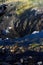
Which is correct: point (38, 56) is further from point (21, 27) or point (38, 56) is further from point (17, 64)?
point (21, 27)

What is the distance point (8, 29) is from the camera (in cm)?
1096

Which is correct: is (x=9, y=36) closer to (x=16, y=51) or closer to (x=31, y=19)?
(x=31, y=19)

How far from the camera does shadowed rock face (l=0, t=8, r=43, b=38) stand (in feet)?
34.4

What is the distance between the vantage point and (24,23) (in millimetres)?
10984

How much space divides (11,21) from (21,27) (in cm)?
84

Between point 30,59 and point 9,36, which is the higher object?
point 30,59

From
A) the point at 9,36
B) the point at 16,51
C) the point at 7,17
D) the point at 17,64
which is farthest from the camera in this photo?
the point at 7,17

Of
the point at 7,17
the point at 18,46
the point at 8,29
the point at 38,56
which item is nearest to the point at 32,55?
the point at 38,56

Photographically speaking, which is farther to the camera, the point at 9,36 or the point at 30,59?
the point at 9,36

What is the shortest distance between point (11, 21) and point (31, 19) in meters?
1.05

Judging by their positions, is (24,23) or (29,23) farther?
(24,23)

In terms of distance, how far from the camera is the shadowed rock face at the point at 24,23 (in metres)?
10.5

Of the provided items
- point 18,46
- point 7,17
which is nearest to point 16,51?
point 18,46

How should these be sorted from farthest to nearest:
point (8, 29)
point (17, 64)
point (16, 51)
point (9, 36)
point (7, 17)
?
point (7, 17)
point (8, 29)
point (9, 36)
point (16, 51)
point (17, 64)
